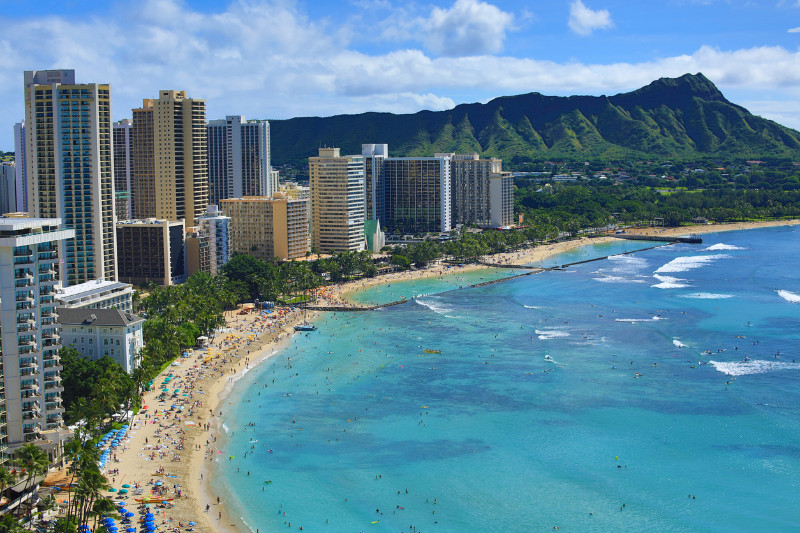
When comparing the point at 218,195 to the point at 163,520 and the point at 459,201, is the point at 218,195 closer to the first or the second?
the point at 459,201

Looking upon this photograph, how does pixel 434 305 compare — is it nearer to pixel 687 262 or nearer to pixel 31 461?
pixel 687 262

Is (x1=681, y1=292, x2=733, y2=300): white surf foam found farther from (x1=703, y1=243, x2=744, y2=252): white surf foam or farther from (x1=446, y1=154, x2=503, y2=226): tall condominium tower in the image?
(x1=446, y1=154, x2=503, y2=226): tall condominium tower

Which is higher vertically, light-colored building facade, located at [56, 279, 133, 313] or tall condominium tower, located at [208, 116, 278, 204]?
tall condominium tower, located at [208, 116, 278, 204]

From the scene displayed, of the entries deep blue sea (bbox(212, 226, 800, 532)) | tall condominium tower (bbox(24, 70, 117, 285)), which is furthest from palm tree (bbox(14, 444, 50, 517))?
tall condominium tower (bbox(24, 70, 117, 285))

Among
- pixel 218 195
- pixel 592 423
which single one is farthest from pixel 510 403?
pixel 218 195

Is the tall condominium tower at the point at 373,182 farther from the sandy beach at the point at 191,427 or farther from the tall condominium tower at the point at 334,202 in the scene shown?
the sandy beach at the point at 191,427

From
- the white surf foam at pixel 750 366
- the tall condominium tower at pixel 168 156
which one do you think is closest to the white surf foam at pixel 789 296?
the white surf foam at pixel 750 366

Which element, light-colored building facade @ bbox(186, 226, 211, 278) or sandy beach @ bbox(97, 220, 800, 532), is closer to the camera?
sandy beach @ bbox(97, 220, 800, 532)
